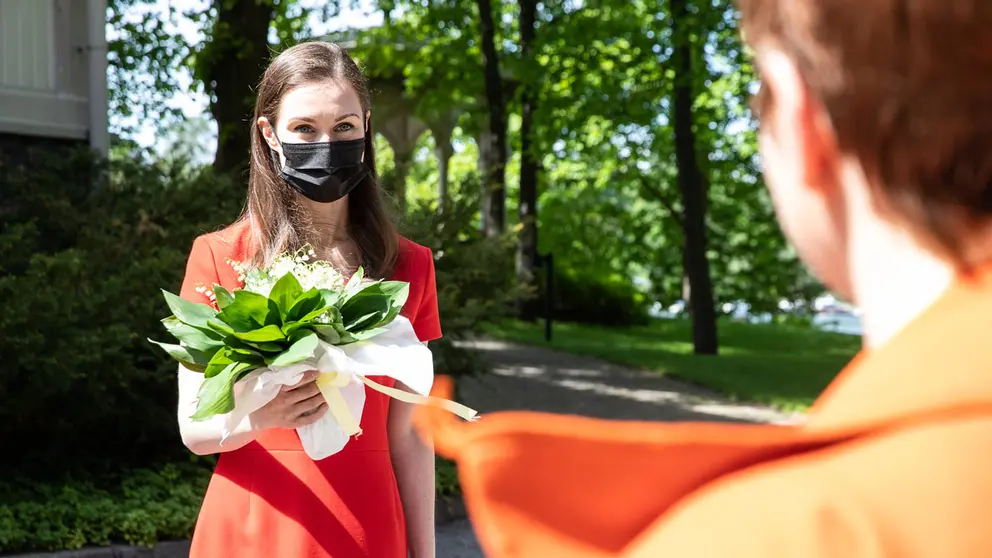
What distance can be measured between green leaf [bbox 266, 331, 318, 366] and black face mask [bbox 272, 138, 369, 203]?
0.77 m

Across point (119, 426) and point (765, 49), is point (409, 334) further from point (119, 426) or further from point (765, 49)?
point (119, 426)

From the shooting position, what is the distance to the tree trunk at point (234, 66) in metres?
11.1

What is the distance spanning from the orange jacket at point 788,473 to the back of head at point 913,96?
2.5 inches

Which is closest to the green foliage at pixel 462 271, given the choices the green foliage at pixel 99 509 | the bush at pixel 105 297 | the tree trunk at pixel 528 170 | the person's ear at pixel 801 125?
the bush at pixel 105 297

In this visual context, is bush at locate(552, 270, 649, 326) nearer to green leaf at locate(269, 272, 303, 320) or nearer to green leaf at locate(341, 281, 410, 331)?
green leaf at locate(341, 281, 410, 331)

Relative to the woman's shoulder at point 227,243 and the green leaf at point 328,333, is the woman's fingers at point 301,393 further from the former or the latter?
the woman's shoulder at point 227,243

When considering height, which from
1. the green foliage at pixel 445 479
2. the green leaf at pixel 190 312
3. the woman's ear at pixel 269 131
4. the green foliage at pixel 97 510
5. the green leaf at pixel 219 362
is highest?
the woman's ear at pixel 269 131

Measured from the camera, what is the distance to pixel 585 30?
722 inches

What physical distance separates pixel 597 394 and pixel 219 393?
11689 millimetres

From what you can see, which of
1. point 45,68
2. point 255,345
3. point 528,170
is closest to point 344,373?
point 255,345

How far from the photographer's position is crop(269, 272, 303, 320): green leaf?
229 cm

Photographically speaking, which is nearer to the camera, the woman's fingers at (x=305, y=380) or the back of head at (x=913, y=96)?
the back of head at (x=913, y=96)

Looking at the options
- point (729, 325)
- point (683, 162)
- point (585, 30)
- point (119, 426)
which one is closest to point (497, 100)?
point (585, 30)

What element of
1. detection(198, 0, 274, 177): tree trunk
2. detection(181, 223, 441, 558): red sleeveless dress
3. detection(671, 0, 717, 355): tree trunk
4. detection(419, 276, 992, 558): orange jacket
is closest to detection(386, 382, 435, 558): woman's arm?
detection(181, 223, 441, 558): red sleeveless dress
